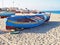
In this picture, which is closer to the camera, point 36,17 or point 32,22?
point 32,22

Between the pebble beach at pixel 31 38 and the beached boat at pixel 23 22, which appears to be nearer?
the pebble beach at pixel 31 38

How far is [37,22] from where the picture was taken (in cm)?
1462

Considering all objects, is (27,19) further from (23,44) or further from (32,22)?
(23,44)

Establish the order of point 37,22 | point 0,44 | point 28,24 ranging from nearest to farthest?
1. point 0,44
2. point 28,24
3. point 37,22

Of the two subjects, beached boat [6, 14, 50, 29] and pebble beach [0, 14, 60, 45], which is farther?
beached boat [6, 14, 50, 29]

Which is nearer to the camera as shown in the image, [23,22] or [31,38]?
[31,38]

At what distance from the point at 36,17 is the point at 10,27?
132 inches

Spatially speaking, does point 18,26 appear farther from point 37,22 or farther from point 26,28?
point 37,22

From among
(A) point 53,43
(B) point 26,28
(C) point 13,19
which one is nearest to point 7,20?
(C) point 13,19

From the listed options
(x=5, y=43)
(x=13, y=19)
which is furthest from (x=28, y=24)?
(x=5, y=43)

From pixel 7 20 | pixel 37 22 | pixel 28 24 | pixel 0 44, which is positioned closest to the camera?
pixel 0 44

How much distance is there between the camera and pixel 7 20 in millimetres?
12805

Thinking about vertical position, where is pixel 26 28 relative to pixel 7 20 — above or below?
below

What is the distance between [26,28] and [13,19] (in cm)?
140
